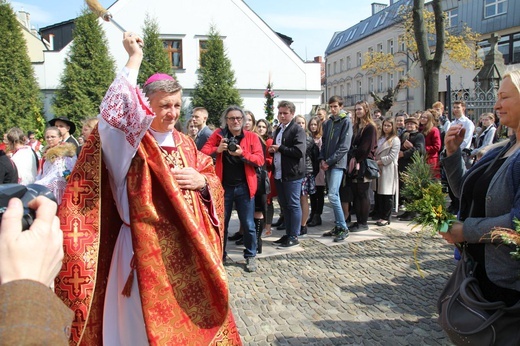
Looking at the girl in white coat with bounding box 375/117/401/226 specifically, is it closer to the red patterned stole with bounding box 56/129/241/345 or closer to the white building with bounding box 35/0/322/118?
the red patterned stole with bounding box 56/129/241/345

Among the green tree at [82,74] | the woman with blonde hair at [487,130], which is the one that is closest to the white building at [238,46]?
the green tree at [82,74]

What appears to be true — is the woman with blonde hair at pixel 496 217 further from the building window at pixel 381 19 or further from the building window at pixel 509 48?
the building window at pixel 381 19

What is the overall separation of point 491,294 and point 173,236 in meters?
1.57

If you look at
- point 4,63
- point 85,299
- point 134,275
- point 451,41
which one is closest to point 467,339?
point 134,275

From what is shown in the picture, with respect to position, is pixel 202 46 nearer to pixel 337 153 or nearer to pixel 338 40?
pixel 337 153

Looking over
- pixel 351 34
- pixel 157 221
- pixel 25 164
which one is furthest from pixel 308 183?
pixel 351 34

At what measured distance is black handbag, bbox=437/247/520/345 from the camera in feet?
6.55

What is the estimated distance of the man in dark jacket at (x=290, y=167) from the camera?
5.88 m

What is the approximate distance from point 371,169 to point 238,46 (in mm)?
19263

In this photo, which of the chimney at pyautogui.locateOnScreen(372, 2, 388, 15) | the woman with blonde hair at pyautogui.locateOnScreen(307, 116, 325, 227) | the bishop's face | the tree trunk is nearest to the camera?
the bishop's face

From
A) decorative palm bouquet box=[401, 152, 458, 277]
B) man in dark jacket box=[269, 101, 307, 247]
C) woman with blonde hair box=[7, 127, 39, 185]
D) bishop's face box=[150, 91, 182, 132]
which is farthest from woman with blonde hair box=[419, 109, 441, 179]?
woman with blonde hair box=[7, 127, 39, 185]

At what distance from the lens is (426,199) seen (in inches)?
89.0

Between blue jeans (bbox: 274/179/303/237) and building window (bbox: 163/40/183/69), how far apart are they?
1936 centimetres

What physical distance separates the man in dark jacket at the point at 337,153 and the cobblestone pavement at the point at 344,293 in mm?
477
